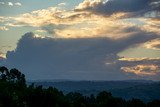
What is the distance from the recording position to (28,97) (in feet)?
547

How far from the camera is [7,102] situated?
475 ft

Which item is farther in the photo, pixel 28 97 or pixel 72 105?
pixel 72 105

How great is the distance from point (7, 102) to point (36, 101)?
24.0m

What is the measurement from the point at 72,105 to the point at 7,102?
134 feet

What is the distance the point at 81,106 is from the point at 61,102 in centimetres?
1125

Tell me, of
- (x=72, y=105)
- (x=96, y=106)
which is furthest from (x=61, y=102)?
(x=96, y=106)

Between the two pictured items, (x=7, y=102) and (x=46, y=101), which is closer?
(x=7, y=102)

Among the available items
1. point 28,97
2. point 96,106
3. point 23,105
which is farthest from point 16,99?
point 96,106

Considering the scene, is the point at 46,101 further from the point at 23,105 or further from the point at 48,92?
the point at 23,105

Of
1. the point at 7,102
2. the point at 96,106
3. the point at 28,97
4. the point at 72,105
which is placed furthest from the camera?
the point at 96,106

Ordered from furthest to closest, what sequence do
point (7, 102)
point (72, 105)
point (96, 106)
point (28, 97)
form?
point (96, 106) → point (72, 105) → point (28, 97) → point (7, 102)

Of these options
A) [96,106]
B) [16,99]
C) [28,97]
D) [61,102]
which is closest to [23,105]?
[16,99]

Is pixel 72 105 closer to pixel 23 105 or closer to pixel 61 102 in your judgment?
pixel 61 102

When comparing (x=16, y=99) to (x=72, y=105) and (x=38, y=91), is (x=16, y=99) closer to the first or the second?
(x=38, y=91)
